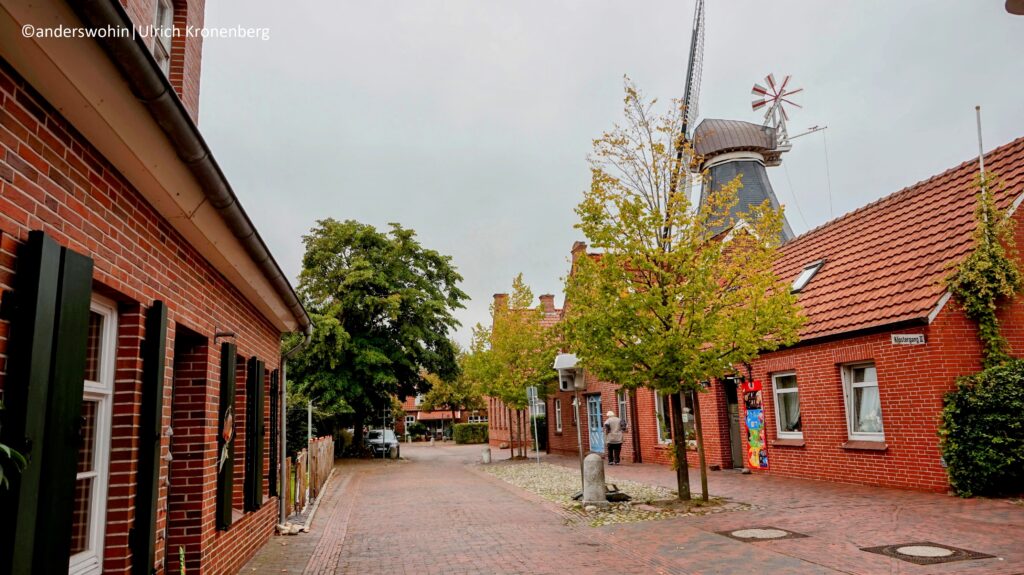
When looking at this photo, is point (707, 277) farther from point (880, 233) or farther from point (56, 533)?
point (56, 533)

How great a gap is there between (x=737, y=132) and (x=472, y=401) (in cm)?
3050

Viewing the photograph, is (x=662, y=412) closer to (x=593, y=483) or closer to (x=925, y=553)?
(x=593, y=483)

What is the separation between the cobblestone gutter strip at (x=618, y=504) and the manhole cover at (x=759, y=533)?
175cm

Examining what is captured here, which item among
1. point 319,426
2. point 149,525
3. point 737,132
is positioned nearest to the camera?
point 149,525

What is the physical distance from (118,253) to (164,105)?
1.13m

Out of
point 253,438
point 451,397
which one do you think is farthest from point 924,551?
point 451,397

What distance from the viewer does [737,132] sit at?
38781 millimetres

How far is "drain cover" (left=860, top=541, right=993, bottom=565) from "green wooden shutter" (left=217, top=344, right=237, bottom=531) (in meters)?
6.62

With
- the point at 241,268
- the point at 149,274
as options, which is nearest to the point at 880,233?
the point at 241,268

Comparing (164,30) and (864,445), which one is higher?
(164,30)

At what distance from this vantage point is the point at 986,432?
10.7 m

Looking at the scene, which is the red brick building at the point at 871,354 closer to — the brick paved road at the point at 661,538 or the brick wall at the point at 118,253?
the brick paved road at the point at 661,538

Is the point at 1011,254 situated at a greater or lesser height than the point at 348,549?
greater

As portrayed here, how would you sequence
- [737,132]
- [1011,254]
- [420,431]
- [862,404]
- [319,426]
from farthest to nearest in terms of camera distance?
[420,431], [737,132], [319,426], [862,404], [1011,254]
